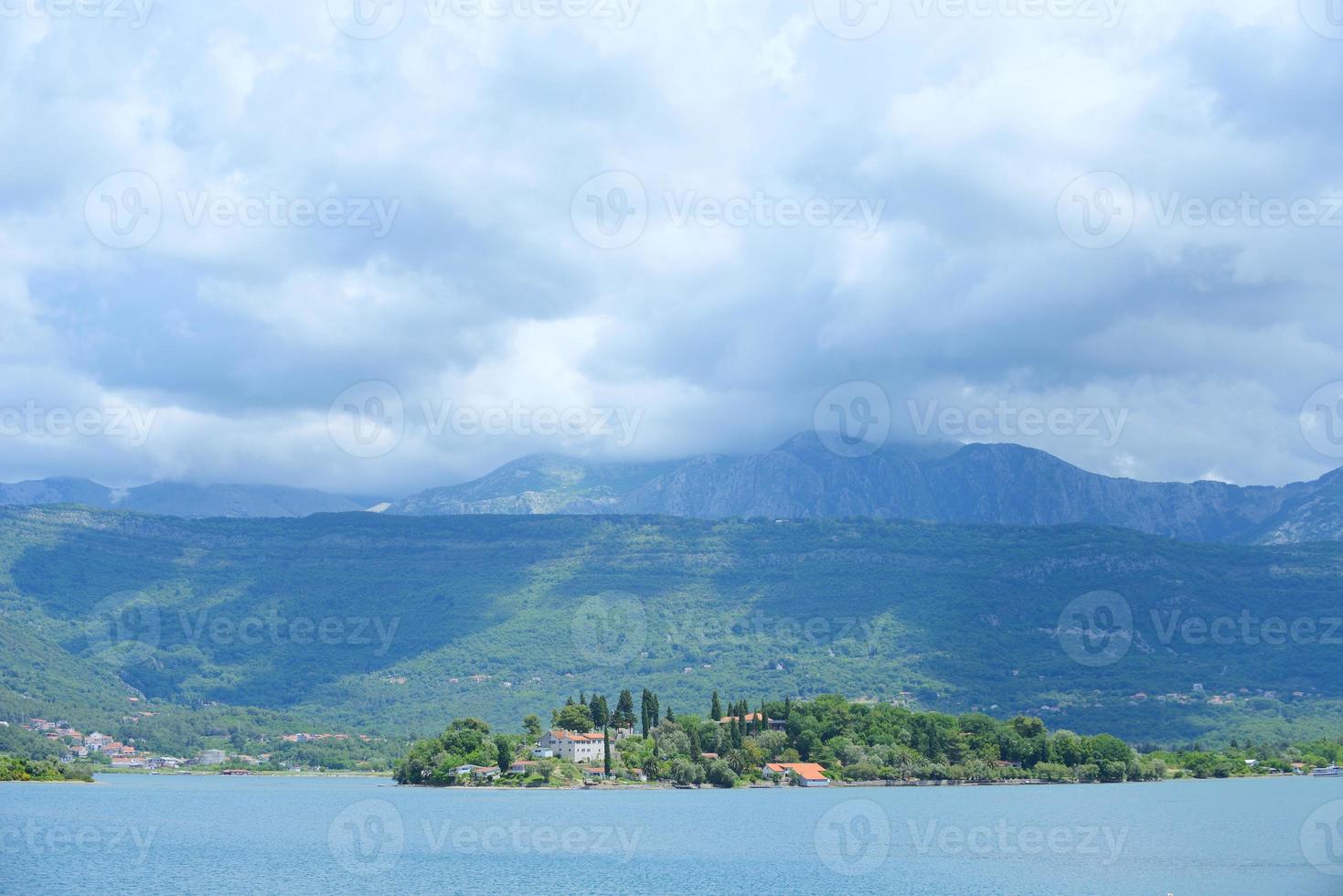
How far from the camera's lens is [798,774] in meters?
127

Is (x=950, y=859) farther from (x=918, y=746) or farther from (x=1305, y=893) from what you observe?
(x=918, y=746)

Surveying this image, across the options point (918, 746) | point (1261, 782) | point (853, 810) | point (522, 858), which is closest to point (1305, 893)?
point (522, 858)

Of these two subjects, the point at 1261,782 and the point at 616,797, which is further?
the point at 1261,782

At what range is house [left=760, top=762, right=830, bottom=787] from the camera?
415 ft

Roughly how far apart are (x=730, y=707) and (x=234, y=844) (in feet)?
239

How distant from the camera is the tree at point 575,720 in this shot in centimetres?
13375

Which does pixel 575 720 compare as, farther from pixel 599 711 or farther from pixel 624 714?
pixel 624 714

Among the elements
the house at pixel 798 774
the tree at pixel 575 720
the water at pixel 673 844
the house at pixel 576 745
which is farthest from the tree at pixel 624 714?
the water at pixel 673 844

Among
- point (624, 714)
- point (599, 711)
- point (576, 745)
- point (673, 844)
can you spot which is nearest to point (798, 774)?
point (599, 711)

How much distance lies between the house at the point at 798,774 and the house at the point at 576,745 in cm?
1514

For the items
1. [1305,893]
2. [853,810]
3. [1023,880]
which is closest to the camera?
[1305,893]

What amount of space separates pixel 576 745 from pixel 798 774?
66.5 feet

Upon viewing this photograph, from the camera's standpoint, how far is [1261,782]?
14400 centimetres

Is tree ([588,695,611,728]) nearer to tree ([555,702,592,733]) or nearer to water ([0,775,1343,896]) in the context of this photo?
tree ([555,702,592,733])
